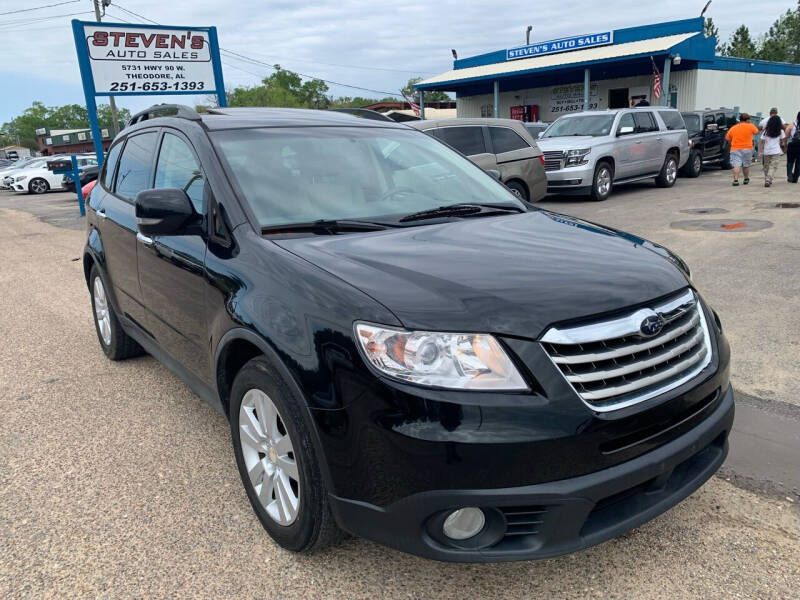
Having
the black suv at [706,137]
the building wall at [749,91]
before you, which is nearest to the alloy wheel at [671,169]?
the black suv at [706,137]

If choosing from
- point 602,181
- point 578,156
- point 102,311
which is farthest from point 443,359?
point 602,181

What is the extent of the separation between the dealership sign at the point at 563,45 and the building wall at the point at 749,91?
482 cm

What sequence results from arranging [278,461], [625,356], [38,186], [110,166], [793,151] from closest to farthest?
[625,356]
[278,461]
[110,166]
[793,151]
[38,186]

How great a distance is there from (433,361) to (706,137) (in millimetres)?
19067

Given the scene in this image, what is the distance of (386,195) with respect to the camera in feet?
10.8

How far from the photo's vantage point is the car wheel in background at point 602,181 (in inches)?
526

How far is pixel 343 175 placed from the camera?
3291mm

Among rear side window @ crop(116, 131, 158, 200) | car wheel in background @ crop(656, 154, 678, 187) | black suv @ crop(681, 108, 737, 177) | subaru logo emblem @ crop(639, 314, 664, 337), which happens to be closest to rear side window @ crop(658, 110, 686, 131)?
car wheel in background @ crop(656, 154, 678, 187)

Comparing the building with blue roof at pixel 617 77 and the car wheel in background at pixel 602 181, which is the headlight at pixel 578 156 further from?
the building with blue roof at pixel 617 77

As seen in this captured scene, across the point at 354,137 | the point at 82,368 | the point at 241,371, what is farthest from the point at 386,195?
the point at 82,368

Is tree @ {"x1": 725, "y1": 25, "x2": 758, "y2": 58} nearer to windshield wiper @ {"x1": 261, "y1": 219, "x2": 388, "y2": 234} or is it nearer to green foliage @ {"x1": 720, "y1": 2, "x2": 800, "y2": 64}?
green foliage @ {"x1": 720, "y1": 2, "x2": 800, "y2": 64}

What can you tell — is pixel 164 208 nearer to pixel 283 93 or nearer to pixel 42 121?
pixel 283 93

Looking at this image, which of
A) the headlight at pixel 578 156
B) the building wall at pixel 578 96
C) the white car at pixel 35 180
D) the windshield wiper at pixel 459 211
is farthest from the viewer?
the white car at pixel 35 180

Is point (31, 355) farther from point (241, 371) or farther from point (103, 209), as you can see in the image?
point (241, 371)
